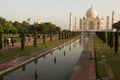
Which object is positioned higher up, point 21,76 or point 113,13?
point 113,13

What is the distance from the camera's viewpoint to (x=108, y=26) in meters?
104

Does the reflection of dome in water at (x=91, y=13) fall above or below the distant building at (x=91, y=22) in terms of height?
above

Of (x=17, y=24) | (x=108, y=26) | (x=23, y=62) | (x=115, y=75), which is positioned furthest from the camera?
(x=108, y=26)

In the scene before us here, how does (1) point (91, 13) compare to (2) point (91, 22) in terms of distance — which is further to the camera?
(2) point (91, 22)

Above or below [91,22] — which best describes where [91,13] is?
above

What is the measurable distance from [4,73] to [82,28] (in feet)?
327

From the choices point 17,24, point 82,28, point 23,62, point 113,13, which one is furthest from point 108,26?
point 23,62

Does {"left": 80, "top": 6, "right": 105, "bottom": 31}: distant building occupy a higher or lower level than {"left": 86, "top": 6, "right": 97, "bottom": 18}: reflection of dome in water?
lower

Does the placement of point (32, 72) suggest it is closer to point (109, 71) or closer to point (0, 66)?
point (0, 66)

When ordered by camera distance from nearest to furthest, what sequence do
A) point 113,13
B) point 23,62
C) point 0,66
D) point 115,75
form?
point 115,75
point 0,66
point 23,62
point 113,13

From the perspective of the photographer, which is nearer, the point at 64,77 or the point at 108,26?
the point at 64,77

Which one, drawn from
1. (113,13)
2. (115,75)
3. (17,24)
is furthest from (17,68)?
(113,13)

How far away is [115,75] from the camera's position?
355 inches

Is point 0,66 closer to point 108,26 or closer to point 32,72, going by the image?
point 32,72
